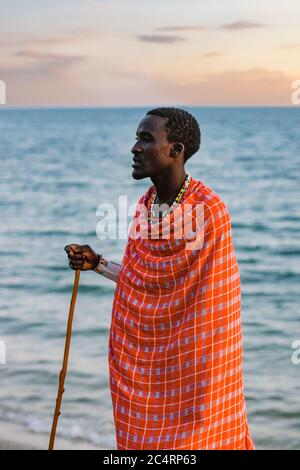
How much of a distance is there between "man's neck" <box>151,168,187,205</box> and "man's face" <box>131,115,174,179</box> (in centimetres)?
6

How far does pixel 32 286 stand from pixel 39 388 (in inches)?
250

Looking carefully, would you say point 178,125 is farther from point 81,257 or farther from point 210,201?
point 81,257

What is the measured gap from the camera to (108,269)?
180 inches

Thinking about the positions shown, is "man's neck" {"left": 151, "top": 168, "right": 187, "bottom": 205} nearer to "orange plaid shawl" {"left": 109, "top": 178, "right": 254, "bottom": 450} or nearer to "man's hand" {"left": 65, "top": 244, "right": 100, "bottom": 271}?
"orange plaid shawl" {"left": 109, "top": 178, "right": 254, "bottom": 450}

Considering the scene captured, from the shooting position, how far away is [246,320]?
13555 millimetres

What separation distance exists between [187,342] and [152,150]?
857 mm

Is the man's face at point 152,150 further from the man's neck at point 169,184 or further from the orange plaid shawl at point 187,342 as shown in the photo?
the orange plaid shawl at point 187,342

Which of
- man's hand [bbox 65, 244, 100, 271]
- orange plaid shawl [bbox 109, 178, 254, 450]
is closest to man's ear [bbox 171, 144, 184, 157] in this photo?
orange plaid shawl [bbox 109, 178, 254, 450]

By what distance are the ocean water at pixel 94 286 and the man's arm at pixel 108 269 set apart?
4.09 meters

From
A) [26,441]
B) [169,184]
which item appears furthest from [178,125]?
[26,441]

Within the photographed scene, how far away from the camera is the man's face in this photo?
164 inches

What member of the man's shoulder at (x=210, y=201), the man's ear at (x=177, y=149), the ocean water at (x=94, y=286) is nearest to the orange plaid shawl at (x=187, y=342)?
the man's shoulder at (x=210, y=201)

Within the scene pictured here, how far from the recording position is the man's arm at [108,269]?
15.0ft
